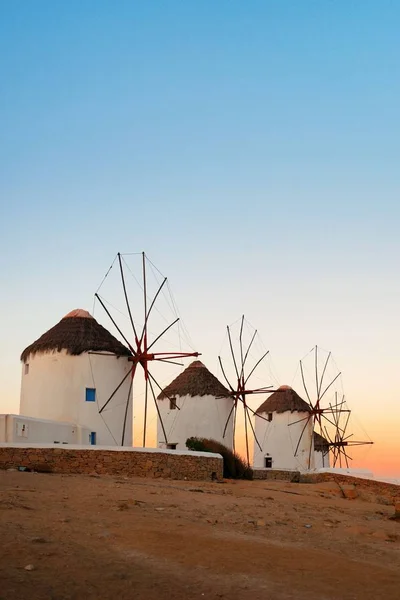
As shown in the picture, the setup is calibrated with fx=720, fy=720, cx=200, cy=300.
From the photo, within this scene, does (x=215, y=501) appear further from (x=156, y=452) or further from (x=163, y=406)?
(x=163, y=406)

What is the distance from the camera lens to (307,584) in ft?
28.7

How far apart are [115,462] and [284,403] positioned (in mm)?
25494

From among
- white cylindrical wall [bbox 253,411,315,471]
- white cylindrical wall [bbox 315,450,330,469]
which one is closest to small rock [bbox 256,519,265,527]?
white cylindrical wall [bbox 253,411,315,471]

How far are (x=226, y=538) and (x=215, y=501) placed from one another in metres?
5.00

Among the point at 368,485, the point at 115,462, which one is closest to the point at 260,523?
the point at 115,462

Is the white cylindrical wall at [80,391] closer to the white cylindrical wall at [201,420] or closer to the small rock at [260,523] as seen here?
the white cylindrical wall at [201,420]

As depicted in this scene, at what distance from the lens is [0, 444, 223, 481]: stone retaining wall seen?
2023 centimetres

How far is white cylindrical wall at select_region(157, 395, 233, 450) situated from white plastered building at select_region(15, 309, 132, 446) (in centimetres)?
926

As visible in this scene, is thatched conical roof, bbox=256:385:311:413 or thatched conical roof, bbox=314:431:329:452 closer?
thatched conical roof, bbox=256:385:311:413

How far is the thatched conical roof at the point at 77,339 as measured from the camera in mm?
29188

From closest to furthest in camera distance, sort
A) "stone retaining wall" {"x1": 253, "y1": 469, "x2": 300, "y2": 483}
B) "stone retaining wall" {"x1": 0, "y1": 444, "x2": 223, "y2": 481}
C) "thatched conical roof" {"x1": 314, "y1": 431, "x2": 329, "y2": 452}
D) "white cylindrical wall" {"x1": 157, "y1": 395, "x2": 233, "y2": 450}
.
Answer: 1. "stone retaining wall" {"x1": 0, "y1": 444, "x2": 223, "y2": 481}
2. "stone retaining wall" {"x1": 253, "y1": 469, "x2": 300, "y2": 483}
3. "white cylindrical wall" {"x1": 157, "y1": 395, "x2": 233, "y2": 450}
4. "thatched conical roof" {"x1": 314, "y1": 431, "x2": 329, "y2": 452}

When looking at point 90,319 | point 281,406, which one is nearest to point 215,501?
point 90,319

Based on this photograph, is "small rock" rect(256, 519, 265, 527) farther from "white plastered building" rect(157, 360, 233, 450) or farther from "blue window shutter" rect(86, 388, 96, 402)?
"white plastered building" rect(157, 360, 233, 450)

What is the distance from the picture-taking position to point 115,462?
21906 mm
